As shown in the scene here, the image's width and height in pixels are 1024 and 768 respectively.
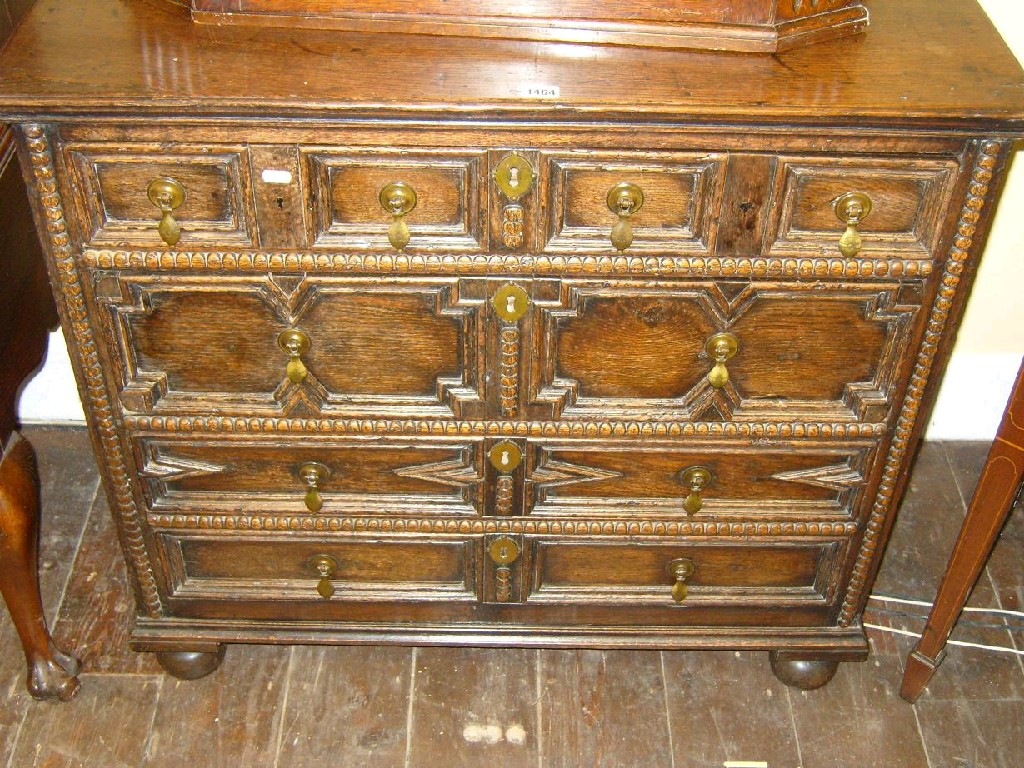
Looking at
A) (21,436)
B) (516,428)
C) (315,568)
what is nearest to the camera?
(516,428)

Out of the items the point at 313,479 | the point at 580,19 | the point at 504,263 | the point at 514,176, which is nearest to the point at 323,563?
the point at 313,479

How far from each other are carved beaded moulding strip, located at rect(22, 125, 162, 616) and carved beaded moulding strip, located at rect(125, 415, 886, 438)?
6 centimetres

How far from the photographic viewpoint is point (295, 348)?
5.52ft

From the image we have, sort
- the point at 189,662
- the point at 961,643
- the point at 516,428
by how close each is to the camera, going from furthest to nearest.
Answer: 1. the point at 961,643
2. the point at 189,662
3. the point at 516,428

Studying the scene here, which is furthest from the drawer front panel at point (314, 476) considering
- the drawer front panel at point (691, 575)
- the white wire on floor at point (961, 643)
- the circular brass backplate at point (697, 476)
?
the white wire on floor at point (961, 643)

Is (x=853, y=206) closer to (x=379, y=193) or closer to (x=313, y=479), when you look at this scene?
(x=379, y=193)

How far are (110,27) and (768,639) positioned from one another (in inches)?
57.0

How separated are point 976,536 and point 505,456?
31.1 inches

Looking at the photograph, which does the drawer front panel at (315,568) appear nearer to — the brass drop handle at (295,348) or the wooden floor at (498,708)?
the wooden floor at (498,708)

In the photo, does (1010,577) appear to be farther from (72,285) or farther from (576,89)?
(72,285)

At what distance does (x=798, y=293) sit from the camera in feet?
5.39

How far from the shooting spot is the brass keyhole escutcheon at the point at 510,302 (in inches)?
64.0

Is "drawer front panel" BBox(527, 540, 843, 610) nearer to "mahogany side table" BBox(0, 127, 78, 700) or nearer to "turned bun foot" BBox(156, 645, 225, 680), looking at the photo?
Answer: "turned bun foot" BBox(156, 645, 225, 680)

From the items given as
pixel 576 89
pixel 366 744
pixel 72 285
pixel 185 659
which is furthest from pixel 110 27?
pixel 366 744
